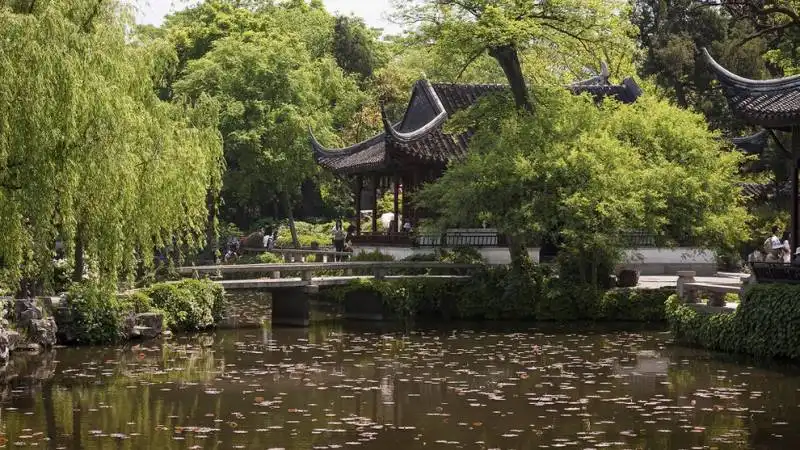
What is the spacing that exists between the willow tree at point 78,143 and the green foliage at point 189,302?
190 centimetres

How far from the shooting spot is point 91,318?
74.8 ft

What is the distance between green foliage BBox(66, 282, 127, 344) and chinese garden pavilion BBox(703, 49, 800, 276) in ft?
39.0

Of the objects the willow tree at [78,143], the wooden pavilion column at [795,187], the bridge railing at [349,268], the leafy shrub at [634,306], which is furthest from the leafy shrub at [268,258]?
the wooden pavilion column at [795,187]

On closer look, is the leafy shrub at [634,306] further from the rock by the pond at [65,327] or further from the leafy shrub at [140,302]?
the rock by the pond at [65,327]

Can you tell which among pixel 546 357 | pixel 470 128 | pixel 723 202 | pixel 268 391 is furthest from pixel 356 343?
pixel 470 128

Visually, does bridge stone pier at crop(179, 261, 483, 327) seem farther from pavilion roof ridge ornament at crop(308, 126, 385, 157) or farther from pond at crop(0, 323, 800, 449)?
pavilion roof ridge ornament at crop(308, 126, 385, 157)

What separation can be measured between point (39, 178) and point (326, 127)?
30364 mm

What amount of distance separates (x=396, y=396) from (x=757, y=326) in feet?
25.1

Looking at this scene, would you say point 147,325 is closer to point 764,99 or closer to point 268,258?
point 764,99

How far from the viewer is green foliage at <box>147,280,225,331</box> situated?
25.1 meters

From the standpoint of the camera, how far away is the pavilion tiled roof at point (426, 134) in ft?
114

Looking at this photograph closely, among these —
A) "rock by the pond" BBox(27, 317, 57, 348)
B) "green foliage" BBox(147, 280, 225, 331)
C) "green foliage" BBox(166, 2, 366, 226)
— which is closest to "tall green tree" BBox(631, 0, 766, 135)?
"green foliage" BBox(166, 2, 366, 226)

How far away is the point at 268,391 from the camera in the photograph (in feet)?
57.7

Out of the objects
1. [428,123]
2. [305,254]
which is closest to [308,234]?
[305,254]
